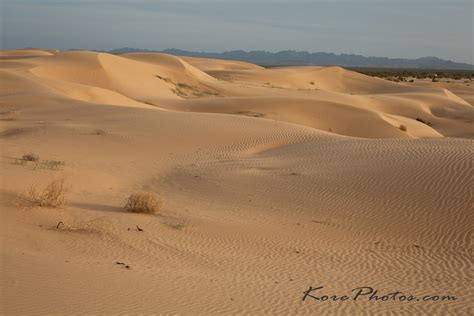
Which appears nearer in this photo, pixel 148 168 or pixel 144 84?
pixel 148 168

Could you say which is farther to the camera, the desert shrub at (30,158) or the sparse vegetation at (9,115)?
the sparse vegetation at (9,115)

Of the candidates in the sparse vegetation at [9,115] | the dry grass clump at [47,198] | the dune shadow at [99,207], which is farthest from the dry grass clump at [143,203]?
the sparse vegetation at [9,115]

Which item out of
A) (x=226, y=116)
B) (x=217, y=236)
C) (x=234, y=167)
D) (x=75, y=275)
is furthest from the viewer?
(x=226, y=116)

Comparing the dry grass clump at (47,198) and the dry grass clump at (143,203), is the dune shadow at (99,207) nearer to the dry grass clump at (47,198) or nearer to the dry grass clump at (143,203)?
the dry grass clump at (143,203)

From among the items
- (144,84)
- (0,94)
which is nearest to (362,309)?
(0,94)

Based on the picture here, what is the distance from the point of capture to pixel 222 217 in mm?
10508

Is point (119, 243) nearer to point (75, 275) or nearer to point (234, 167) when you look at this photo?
point (75, 275)

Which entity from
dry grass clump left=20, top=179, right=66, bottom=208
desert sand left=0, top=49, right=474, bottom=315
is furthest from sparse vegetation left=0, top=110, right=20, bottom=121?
dry grass clump left=20, top=179, right=66, bottom=208

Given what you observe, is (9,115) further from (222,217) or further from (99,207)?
(222,217)

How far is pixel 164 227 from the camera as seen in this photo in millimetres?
9352

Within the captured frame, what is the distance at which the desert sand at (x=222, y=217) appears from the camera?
641cm

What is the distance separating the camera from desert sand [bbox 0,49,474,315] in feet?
21.0

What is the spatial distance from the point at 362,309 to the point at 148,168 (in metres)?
9.22

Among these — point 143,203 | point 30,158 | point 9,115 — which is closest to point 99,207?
point 143,203
